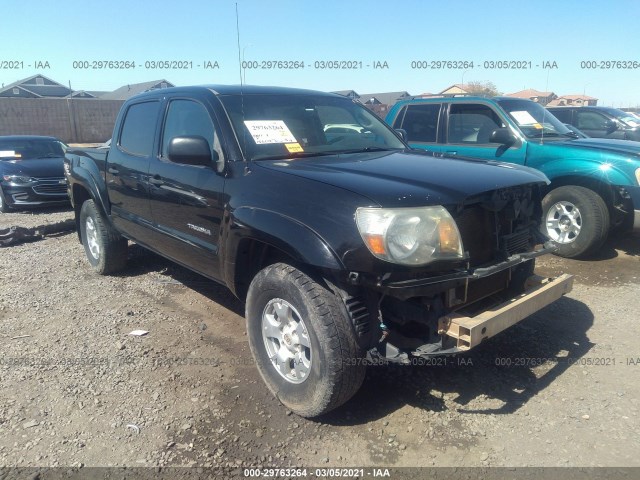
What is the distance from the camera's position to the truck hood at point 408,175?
262cm

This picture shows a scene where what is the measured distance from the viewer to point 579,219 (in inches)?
223

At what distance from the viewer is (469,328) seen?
2.51 meters

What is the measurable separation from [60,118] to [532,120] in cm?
2949

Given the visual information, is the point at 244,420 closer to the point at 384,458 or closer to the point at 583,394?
the point at 384,458

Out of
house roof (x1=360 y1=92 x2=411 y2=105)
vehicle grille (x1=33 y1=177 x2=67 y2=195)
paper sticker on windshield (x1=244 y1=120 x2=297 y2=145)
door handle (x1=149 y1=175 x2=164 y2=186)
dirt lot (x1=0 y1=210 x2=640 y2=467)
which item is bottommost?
dirt lot (x1=0 y1=210 x2=640 y2=467)

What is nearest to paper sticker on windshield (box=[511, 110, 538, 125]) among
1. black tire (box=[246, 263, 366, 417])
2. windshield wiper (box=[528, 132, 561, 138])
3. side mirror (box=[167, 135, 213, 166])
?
windshield wiper (box=[528, 132, 561, 138])

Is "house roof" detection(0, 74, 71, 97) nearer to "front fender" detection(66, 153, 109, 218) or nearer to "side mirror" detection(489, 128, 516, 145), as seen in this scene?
"front fender" detection(66, 153, 109, 218)

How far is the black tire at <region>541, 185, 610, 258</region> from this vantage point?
5.51 metres

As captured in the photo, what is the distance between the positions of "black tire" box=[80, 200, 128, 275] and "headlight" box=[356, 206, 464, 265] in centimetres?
366

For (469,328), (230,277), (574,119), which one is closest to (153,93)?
(230,277)

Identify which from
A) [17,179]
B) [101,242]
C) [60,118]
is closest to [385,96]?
[60,118]

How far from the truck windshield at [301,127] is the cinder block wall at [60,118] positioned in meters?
28.7

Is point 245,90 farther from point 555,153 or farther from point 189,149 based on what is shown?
point 555,153

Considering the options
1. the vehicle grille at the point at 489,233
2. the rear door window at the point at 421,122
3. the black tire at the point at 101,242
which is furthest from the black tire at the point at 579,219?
the black tire at the point at 101,242
